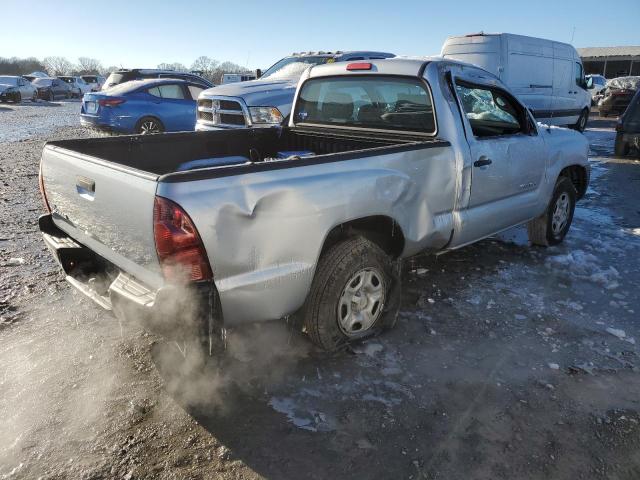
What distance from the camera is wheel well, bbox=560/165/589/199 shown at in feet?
18.0

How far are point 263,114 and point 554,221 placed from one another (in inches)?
189

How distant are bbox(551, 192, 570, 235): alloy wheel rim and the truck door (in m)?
0.58

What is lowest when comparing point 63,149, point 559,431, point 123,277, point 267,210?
point 559,431

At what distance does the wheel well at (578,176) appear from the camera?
5.49m

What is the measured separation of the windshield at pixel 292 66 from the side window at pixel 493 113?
17.2 feet

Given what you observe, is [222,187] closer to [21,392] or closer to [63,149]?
[63,149]

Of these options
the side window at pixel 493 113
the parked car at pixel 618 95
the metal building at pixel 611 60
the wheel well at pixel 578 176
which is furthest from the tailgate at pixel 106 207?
the metal building at pixel 611 60

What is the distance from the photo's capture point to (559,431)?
2.63 m

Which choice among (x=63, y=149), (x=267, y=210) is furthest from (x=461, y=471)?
(x=63, y=149)

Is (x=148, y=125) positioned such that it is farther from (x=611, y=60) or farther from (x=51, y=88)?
(x=611, y=60)

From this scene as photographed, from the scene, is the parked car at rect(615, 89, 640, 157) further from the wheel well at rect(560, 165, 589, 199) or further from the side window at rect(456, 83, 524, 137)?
the side window at rect(456, 83, 524, 137)

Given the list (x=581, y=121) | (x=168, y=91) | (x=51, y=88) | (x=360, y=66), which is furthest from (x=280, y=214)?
(x=51, y=88)

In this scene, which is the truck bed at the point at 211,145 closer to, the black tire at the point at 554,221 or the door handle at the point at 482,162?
the door handle at the point at 482,162

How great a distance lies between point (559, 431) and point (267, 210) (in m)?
1.92
